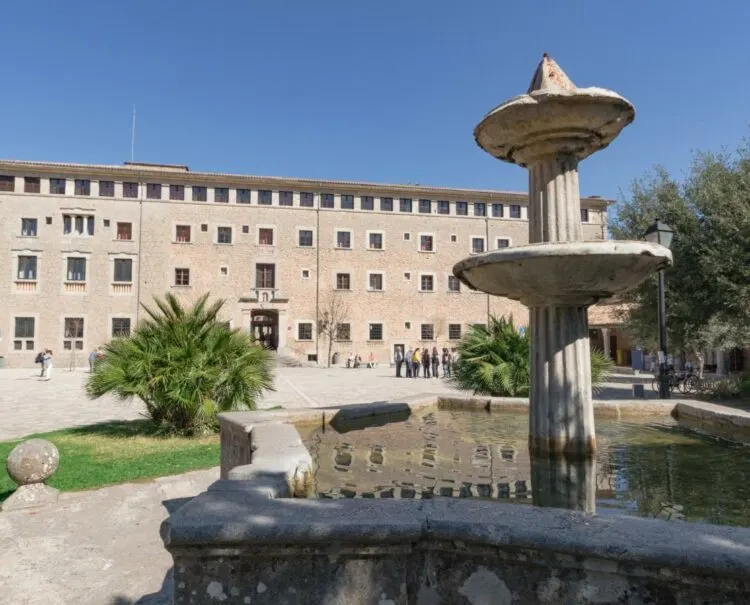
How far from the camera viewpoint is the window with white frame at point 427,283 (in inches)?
1492

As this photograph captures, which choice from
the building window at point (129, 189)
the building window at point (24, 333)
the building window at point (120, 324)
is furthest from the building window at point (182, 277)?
the building window at point (24, 333)

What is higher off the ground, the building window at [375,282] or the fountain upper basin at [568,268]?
the building window at [375,282]

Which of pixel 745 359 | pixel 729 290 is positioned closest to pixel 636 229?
pixel 729 290

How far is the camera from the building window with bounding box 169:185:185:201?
3438cm

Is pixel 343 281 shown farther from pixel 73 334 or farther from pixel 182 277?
pixel 73 334

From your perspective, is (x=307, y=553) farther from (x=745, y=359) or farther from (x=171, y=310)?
(x=745, y=359)

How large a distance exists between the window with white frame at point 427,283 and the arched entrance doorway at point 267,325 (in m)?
10.4

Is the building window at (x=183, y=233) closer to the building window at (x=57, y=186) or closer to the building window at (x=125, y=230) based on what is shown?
the building window at (x=125, y=230)

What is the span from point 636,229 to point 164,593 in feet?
59.1

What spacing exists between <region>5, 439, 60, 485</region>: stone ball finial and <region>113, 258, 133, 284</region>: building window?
3051 cm

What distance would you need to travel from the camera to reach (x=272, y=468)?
2.87 meters

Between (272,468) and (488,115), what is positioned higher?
(488,115)

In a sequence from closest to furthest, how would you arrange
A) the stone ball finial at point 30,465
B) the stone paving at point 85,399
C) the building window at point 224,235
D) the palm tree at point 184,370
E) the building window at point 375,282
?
1. the stone ball finial at point 30,465
2. the palm tree at point 184,370
3. the stone paving at point 85,399
4. the building window at point 224,235
5. the building window at point 375,282

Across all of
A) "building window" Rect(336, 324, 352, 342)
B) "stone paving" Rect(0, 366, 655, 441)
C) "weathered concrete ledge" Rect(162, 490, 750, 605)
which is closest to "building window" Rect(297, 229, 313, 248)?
"building window" Rect(336, 324, 352, 342)
